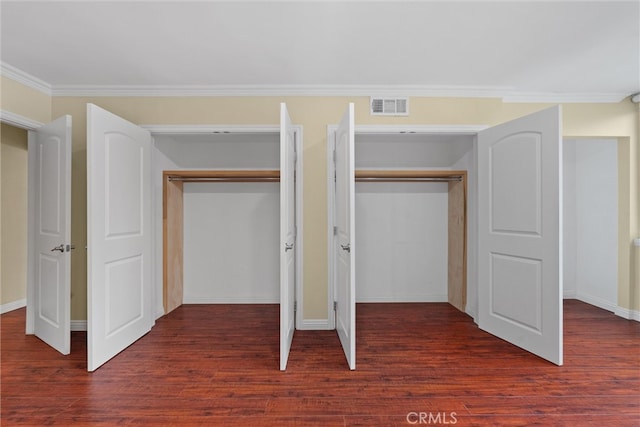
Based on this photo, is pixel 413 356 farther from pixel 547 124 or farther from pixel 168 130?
pixel 168 130

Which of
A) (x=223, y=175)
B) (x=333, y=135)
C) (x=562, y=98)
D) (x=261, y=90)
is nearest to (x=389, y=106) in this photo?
(x=333, y=135)

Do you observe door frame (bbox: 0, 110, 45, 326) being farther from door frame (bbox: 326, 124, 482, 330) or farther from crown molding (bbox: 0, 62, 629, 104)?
door frame (bbox: 326, 124, 482, 330)

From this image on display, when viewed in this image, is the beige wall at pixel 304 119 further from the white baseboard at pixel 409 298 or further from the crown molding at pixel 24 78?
the white baseboard at pixel 409 298

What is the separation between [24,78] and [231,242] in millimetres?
2510

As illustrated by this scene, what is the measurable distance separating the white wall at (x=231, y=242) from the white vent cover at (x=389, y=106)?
1.61m

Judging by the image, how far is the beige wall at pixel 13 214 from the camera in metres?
3.96

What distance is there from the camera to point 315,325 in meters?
3.26

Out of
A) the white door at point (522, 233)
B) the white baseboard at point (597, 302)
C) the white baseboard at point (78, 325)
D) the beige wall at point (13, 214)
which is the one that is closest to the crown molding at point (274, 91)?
the white door at point (522, 233)

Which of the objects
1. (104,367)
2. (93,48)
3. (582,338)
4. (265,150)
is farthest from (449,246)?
(93,48)

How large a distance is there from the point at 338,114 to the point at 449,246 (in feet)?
7.32

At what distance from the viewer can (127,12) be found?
6.73ft

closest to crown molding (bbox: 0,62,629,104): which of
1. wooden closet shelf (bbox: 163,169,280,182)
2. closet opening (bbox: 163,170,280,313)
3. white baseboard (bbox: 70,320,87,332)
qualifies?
wooden closet shelf (bbox: 163,169,280,182)

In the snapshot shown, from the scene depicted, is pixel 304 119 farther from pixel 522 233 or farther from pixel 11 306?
pixel 11 306

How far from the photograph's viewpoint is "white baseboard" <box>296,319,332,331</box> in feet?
10.7
